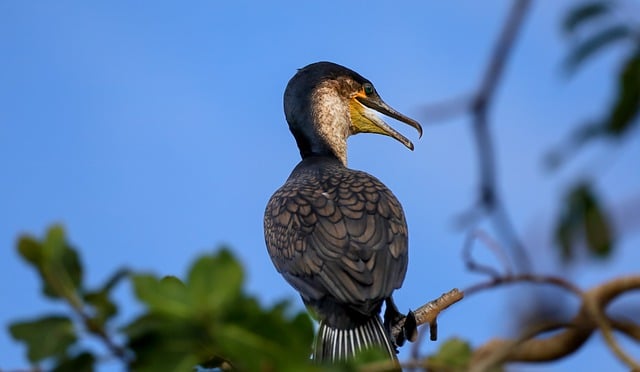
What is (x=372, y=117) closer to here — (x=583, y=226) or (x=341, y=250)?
(x=341, y=250)

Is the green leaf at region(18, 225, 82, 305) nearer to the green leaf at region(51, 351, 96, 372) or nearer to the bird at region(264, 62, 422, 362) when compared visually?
the green leaf at region(51, 351, 96, 372)

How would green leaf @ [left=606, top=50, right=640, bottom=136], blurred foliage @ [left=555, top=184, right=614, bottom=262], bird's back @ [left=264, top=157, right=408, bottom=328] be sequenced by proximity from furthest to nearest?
1. bird's back @ [left=264, top=157, right=408, bottom=328]
2. blurred foliage @ [left=555, top=184, right=614, bottom=262]
3. green leaf @ [left=606, top=50, right=640, bottom=136]

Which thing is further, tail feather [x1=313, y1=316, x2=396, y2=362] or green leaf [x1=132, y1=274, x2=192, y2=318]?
tail feather [x1=313, y1=316, x2=396, y2=362]

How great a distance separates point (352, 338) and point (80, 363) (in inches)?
150

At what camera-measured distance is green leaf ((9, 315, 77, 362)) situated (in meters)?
2.26

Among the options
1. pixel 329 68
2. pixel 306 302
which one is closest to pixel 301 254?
pixel 306 302

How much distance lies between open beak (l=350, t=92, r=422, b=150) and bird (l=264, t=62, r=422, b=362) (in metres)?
0.74

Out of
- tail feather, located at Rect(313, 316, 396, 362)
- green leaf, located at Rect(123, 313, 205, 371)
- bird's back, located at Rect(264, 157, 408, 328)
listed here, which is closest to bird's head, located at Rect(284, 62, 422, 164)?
bird's back, located at Rect(264, 157, 408, 328)

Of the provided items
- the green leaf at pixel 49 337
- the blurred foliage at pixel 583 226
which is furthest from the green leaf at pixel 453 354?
the green leaf at pixel 49 337

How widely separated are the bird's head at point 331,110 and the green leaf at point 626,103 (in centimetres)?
620

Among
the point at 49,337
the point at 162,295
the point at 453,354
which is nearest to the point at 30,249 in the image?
the point at 49,337

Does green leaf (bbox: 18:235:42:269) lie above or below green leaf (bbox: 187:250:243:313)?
above

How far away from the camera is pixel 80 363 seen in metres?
2.27

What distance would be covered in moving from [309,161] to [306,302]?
193 cm
